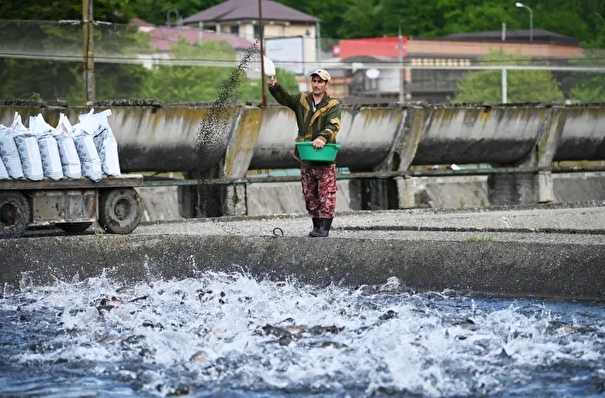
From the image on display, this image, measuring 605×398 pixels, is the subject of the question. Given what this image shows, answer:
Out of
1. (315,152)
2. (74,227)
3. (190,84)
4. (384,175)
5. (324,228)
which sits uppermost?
(315,152)

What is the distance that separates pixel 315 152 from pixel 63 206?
127 inches

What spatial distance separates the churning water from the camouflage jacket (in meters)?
2.05

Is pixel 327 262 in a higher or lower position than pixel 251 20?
higher

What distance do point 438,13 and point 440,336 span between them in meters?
95.9

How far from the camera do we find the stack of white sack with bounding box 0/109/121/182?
47.0 feet

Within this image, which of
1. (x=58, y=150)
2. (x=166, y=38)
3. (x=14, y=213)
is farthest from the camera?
(x=166, y=38)


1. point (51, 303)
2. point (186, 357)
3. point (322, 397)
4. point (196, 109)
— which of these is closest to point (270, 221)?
point (196, 109)

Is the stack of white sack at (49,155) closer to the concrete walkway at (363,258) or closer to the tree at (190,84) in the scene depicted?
the concrete walkway at (363,258)

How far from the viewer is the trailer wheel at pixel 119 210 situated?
50.0ft

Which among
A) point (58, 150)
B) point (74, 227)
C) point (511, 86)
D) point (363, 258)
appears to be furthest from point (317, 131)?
point (511, 86)

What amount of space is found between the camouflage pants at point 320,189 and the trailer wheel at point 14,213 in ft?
10.2

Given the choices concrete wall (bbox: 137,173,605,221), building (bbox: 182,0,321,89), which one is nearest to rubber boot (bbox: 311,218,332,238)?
concrete wall (bbox: 137,173,605,221)

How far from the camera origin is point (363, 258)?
39.3 feet

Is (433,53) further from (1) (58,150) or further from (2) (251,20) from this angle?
(1) (58,150)
